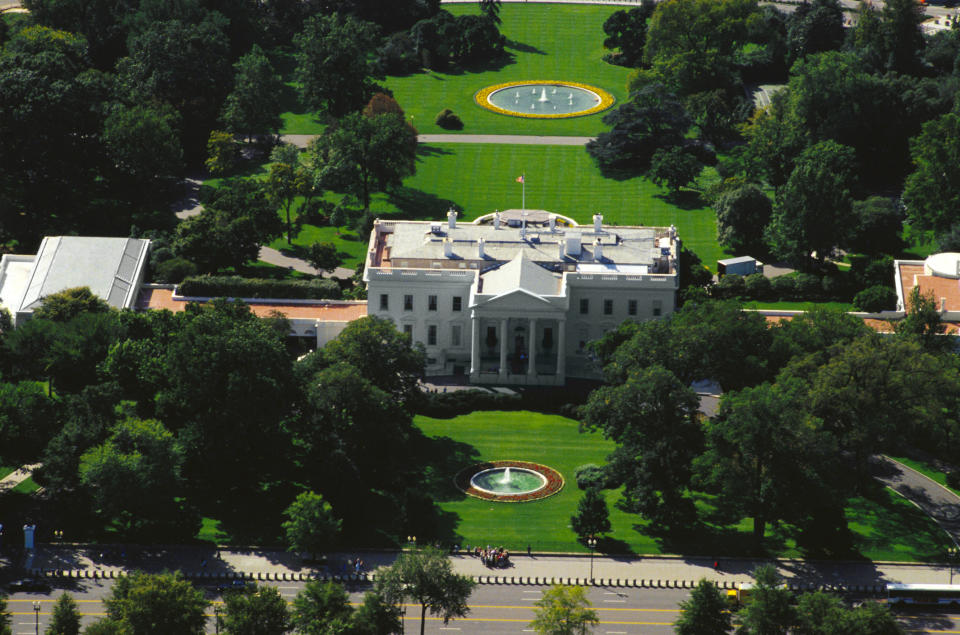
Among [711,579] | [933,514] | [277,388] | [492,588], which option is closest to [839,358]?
[933,514]

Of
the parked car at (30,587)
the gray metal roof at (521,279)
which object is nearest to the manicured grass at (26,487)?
the parked car at (30,587)

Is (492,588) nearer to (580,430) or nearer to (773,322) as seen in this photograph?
(580,430)

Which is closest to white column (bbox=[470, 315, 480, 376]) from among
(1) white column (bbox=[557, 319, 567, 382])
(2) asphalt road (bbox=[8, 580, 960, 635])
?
(1) white column (bbox=[557, 319, 567, 382])

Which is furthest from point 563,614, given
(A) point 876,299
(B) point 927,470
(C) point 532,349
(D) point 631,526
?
(A) point 876,299

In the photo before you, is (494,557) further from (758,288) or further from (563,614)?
(758,288)

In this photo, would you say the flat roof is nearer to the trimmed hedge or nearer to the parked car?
the trimmed hedge
